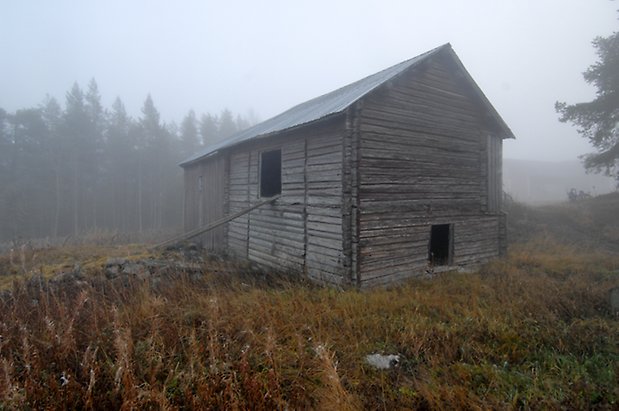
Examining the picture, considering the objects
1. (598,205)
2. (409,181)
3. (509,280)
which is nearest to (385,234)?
(409,181)

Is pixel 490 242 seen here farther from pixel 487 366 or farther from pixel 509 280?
pixel 487 366

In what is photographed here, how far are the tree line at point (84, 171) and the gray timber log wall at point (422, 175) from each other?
23.6 metres

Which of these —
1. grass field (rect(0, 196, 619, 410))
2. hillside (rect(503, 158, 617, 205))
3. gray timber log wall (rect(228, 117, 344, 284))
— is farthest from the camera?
hillside (rect(503, 158, 617, 205))

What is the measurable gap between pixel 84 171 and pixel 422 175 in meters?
35.0

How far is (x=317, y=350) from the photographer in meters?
3.22

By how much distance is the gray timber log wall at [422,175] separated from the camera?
8.10 metres

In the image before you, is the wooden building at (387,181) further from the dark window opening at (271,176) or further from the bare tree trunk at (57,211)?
the bare tree trunk at (57,211)

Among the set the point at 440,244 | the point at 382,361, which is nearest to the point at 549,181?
the point at 440,244

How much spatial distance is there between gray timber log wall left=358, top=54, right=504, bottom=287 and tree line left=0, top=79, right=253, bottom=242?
23.6 meters

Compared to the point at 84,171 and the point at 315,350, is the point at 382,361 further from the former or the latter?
the point at 84,171

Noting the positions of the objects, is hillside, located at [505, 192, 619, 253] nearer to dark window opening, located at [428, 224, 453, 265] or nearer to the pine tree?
the pine tree

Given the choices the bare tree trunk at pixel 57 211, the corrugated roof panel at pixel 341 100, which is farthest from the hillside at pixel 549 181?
the bare tree trunk at pixel 57 211

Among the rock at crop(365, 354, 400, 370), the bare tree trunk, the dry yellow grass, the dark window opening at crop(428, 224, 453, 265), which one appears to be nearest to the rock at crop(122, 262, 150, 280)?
the dry yellow grass

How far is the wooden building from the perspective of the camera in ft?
26.0
